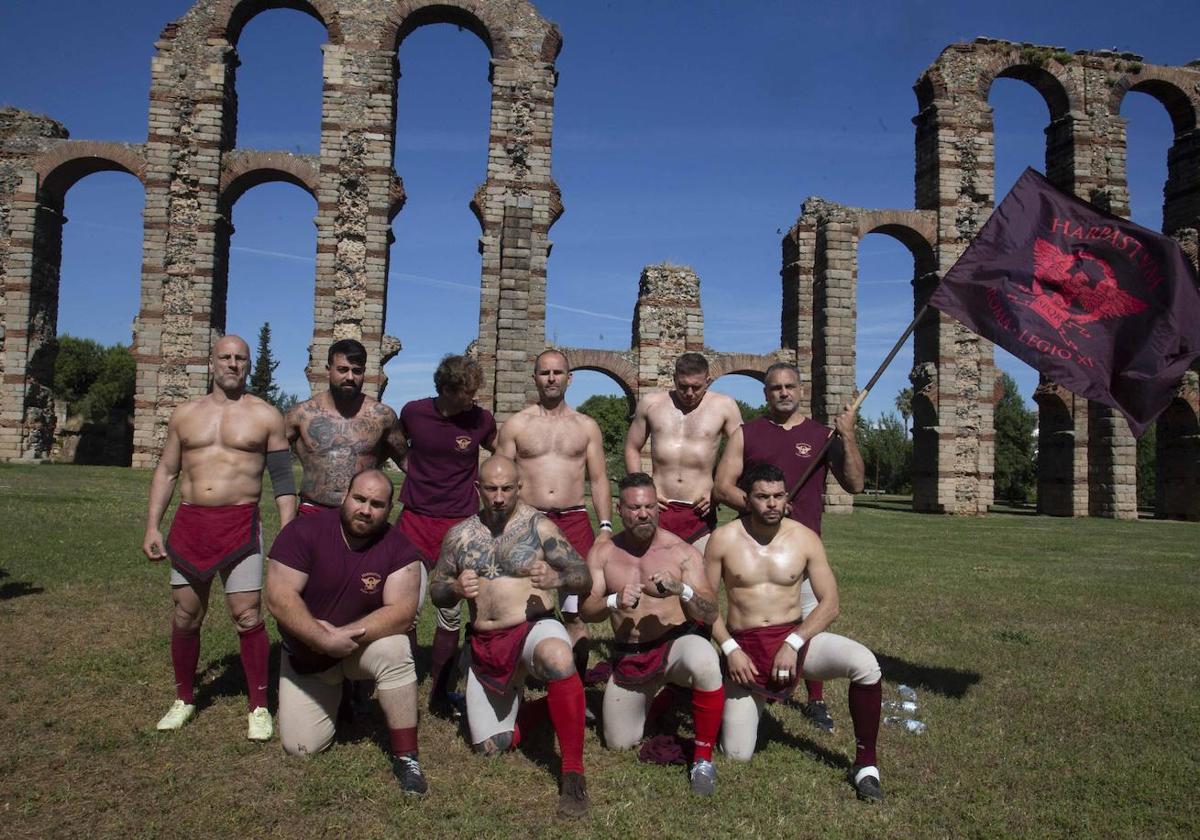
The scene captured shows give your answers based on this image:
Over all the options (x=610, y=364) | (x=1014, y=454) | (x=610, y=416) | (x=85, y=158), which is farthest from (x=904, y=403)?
(x=85, y=158)

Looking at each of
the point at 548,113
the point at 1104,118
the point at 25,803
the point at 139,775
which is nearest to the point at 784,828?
the point at 139,775

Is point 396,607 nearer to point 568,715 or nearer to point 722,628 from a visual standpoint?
point 568,715

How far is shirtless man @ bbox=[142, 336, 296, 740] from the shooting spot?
483 centimetres

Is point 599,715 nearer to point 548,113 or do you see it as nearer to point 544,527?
point 544,527

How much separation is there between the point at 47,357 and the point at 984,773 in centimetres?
2805

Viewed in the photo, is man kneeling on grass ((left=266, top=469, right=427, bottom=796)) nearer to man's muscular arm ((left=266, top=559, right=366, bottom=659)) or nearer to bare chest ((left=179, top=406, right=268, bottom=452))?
man's muscular arm ((left=266, top=559, right=366, bottom=659))

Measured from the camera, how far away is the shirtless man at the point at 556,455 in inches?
226

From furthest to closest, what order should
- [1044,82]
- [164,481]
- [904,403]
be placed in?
[904,403], [1044,82], [164,481]

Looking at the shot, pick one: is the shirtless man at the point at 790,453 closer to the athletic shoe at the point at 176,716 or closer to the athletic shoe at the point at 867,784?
the athletic shoe at the point at 867,784

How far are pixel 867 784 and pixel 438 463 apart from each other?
10.8ft

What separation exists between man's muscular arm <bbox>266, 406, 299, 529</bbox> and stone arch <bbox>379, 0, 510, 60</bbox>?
20454 millimetres

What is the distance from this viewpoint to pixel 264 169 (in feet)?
78.1

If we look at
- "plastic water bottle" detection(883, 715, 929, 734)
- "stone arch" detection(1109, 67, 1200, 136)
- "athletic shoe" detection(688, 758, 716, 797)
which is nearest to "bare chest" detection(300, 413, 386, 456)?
"athletic shoe" detection(688, 758, 716, 797)

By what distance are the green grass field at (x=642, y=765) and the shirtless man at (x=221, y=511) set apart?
406 millimetres
